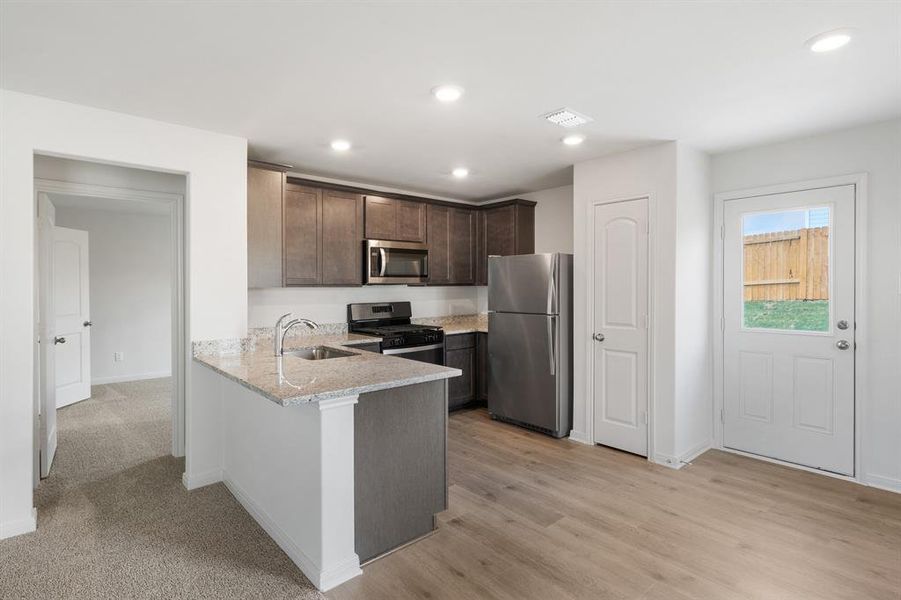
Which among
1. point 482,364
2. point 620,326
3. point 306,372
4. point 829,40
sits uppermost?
point 829,40

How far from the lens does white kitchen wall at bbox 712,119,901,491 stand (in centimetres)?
307

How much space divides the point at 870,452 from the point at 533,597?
2.70 m

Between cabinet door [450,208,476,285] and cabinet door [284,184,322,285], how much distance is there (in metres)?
1.60

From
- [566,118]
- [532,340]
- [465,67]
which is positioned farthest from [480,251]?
[465,67]

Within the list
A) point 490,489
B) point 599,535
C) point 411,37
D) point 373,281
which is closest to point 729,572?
point 599,535

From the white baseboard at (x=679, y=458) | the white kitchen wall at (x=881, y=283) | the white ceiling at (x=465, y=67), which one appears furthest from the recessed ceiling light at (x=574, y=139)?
the white baseboard at (x=679, y=458)

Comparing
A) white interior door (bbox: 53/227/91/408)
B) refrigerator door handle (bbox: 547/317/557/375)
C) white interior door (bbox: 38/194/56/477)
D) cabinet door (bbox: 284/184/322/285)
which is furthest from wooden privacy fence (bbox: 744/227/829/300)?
white interior door (bbox: 53/227/91/408)

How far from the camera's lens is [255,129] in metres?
3.19

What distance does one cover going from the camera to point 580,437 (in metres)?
4.09

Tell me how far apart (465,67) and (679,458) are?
305cm

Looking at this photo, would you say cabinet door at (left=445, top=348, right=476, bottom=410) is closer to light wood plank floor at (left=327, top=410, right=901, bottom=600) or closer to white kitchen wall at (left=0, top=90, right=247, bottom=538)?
light wood plank floor at (left=327, top=410, right=901, bottom=600)

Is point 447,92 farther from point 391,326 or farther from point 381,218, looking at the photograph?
point 391,326

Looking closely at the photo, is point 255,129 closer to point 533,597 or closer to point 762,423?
point 533,597

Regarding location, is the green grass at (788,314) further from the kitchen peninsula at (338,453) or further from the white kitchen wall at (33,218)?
the white kitchen wall at (33,218)
